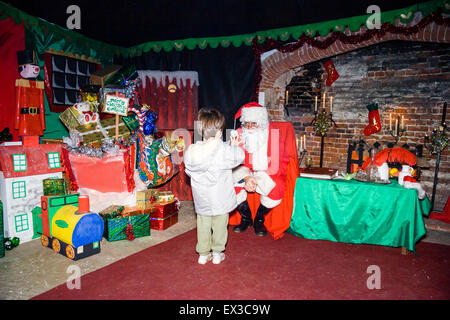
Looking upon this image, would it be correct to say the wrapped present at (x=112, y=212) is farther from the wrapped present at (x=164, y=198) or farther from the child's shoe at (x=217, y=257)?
the child's shoe at (x=217, y=257)

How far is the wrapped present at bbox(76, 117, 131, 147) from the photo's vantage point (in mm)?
3756

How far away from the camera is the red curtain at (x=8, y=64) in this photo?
383cm

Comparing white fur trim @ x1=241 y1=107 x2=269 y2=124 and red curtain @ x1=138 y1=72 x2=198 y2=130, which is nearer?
white fur trim @ x1=241 y1=107 x2=269 y2=124

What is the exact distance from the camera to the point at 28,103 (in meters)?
3.51

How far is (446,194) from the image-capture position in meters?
4.30

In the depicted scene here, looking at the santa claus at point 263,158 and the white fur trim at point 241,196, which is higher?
the santa claus at point 263,158

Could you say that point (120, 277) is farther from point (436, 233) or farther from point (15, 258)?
point (436, 233)

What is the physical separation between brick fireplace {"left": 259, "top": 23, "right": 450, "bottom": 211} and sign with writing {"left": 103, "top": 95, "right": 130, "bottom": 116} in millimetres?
2260

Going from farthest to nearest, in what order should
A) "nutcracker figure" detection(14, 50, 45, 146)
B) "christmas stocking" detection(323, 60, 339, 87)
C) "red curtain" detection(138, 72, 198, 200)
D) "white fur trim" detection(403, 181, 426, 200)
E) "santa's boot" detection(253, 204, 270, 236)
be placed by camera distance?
1. "red curtain" detection(138, 72, 198, 200)
2. "christmas stocking" detection(323, 60, 339, 87)
3. "santa's boot" detection(253, 204, 270, 236)
4. "nutcracker figure" detection(14, 50, 45, 146)
5. "white fur trim" detection(403, 181, 426, 200)

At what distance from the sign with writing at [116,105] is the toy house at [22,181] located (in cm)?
81

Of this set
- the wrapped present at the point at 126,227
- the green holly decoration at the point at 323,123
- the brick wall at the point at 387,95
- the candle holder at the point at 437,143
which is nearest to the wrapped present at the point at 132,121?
the wrapped present at the point at 126,227

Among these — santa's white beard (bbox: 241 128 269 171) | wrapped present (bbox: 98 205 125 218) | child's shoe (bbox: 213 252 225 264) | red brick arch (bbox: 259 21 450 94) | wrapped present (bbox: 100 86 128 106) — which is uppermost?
red brick arch (bbox: 259 21 450 94)

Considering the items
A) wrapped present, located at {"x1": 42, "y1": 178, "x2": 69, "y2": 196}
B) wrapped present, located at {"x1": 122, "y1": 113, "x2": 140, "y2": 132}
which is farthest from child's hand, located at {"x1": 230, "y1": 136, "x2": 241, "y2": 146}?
wrapped present, located at {"x1": 42, "y1": 178, "x2": 69, "y2": 196}

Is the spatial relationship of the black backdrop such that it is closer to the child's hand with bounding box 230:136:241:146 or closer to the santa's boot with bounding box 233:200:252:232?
the santa's boot with bounding box 233:200:252:232
